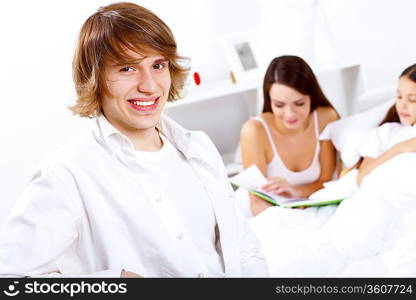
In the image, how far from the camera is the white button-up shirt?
86 cm

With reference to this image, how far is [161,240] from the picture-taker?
98cm

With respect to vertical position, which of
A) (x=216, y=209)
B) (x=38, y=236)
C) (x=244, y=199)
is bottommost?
(x=244, y=199)

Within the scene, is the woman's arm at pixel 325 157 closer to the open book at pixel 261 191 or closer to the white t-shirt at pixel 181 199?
the open book at pixel 261 191

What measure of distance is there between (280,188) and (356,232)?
61cm

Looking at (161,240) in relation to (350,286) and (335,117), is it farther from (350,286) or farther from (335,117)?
(335,117)

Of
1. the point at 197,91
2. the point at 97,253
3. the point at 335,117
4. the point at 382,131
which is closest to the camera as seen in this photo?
→ the point at 97,253

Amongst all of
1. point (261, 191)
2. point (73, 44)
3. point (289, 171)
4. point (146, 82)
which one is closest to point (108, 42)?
point (146, 82)

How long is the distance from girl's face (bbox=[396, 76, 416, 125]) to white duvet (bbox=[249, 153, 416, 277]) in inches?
10.5

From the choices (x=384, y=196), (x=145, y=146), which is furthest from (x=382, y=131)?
(x=145, y=146)

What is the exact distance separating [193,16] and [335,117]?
878mm

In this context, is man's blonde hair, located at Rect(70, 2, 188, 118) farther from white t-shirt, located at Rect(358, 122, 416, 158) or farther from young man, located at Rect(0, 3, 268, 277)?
white t-shirt, located at Rect(358, 122, 416, 158)

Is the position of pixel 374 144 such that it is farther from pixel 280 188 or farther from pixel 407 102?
pixel 280 188

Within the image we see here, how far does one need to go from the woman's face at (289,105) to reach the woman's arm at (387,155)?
39cm

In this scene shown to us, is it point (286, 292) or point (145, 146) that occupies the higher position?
point (145, 146)
